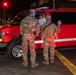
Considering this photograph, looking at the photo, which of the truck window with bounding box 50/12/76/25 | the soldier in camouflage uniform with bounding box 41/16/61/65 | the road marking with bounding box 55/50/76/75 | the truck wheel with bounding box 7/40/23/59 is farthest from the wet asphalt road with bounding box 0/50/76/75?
the truck window with bounding box 50/12/76/25

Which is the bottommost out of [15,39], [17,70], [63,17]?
[17,70]

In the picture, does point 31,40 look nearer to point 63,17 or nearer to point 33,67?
point 33,67

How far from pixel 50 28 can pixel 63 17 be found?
250cm

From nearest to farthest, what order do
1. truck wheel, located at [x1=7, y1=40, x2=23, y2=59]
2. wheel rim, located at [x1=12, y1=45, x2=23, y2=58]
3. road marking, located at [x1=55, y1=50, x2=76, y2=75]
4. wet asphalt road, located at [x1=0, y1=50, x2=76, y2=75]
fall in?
wet asphalt road, located at [x1=0, y1=50, x2=76, y2=75], road marking, located at [x1=55, y1=50, x2=76, y2=75], truck wheel, located at [x1=7, y1=40, x2=23, y2=59], wheel rim, located at [x1=12, y1=45, x2=23, y2=58]

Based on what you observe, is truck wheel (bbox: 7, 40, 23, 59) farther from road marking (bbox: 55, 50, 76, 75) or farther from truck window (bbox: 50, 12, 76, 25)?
truck window (bbox: 50, 12, 76, 25)

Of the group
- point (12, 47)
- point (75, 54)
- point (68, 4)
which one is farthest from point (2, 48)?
point (68, 4)

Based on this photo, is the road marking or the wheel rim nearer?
the road marking

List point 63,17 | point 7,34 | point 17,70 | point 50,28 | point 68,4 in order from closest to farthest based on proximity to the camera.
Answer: point 17,70 → point 50,28 → point 7,34 → point 63,17 → point 68,4

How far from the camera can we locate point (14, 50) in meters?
10.3

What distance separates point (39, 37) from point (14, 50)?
118 cm

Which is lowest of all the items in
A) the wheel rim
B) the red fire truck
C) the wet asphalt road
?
the wet asphalt road

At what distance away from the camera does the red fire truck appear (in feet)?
33.4

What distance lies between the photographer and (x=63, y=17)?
1166 centimetres

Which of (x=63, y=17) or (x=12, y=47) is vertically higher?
(x=63, y=17)
